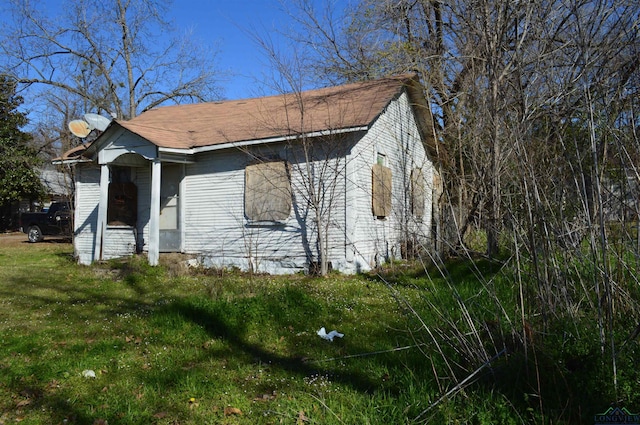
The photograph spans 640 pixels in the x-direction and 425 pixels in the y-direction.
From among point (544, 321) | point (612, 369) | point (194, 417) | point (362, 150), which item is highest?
point (362, 150)

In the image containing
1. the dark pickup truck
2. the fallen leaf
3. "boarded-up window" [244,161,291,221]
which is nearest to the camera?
the fallen leaf

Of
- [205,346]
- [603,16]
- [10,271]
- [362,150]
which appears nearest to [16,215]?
[10,271]

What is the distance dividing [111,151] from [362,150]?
6485 mm

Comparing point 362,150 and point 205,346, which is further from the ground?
point 362,150

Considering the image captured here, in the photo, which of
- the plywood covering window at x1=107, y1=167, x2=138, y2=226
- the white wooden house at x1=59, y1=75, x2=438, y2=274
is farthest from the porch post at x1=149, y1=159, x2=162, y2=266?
the plywood covering window at x1=107, y1=167, x2=138, y2=226

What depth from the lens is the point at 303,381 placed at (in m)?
4.26

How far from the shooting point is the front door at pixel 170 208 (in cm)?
1246

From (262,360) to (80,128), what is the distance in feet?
38.5

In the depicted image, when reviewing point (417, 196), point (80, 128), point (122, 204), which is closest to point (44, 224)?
point (80, 128)

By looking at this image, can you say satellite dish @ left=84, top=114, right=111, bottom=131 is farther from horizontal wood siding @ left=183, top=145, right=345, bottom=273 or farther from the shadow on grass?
the shadow on grass

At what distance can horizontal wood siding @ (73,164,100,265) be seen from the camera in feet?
46.4

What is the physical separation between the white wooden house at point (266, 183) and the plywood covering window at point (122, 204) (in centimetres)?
3

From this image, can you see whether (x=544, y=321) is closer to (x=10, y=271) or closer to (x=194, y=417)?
(x=194, y=417)

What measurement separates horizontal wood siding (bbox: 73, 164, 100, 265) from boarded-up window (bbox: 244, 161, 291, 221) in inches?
221
